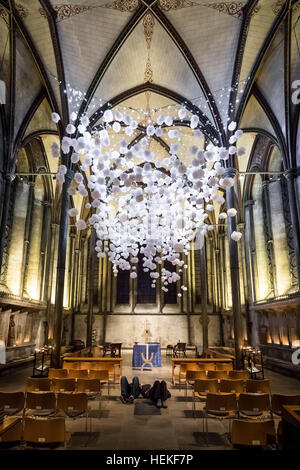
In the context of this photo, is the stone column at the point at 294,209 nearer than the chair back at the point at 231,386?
No

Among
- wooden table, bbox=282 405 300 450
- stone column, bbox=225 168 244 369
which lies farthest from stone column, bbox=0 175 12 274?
wooden table, bbox=282 405 300 450

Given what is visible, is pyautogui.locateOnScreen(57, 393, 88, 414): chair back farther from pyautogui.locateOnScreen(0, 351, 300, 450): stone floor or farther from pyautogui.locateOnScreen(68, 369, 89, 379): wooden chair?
pyautogui.locateOnScreen(68, 369, 89, 379): wooden chair

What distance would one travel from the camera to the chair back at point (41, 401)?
4914mm

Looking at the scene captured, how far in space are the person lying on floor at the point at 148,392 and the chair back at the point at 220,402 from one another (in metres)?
2.14

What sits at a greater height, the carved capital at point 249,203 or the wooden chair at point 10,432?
the carved capital at point 249,203

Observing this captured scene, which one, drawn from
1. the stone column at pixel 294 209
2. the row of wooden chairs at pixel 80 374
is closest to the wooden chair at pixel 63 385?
the row of wooden chairs at pixel 80 374

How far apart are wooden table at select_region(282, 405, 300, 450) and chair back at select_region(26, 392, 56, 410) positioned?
136 inches

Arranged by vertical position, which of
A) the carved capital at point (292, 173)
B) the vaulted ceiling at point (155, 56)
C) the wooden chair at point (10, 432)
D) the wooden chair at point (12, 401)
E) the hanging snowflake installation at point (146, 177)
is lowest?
the wooden chair at point (10, 432)

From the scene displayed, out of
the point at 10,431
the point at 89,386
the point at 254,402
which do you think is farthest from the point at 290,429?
the point at 89,386

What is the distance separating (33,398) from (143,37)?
513 inches

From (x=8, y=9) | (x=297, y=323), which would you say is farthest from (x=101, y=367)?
(x=8, y=9)

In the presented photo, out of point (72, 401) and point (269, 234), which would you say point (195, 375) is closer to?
point (72, 401)

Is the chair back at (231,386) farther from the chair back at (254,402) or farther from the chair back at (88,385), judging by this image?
the chair back at (88,385)

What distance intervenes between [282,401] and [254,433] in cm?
127
